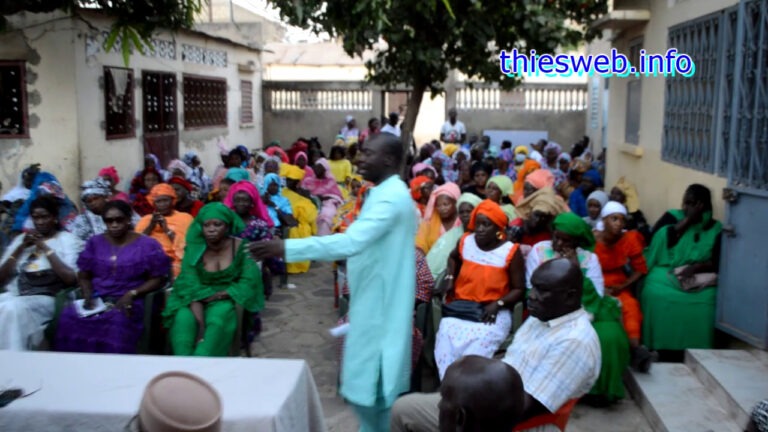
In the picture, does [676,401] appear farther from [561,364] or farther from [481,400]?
[481,400]

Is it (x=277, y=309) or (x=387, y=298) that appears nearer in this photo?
(x=387, y=298)

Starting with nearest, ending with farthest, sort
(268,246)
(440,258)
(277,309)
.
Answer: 1. (268,246)
2. (440,258)
3. (277,309)

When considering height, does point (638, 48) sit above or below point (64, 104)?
above

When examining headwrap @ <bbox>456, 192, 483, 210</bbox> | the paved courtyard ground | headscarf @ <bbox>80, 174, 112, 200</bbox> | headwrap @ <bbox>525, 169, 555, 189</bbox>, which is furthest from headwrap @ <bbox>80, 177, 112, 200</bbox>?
headwrap @ <bbox>525, 169, 555, 189</bbox>

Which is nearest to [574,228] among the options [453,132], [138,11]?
[138,11]

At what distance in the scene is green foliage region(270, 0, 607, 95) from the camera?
789cm

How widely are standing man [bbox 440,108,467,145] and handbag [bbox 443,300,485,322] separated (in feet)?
33.8

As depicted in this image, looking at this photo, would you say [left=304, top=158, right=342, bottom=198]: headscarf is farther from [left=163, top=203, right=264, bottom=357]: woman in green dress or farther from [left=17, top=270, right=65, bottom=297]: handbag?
[left=17, top=270, right=65, bottom=297]: handbag

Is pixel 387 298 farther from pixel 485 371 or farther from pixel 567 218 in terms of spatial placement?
pixel 567 218

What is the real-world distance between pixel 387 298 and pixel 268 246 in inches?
24.3

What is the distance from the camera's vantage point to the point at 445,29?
9031 millimetres

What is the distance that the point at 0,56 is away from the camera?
849 centimetres

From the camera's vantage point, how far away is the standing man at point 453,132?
15211 millimetres

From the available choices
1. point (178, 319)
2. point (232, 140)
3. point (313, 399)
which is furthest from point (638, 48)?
point (232, 140)
